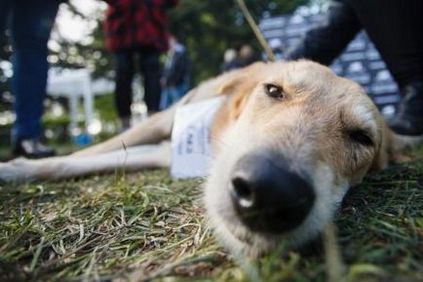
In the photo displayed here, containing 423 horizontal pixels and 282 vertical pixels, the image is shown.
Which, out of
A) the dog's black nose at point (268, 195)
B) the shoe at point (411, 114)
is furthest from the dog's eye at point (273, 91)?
the shoe at point (411, 114)

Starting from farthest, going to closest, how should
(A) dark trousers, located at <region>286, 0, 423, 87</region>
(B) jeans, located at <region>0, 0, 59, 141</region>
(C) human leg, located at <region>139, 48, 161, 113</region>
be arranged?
(C) human leg, located at <region>139, 48, 161, 113</region>
(B) jeans, located at <region>0, 0, 59, 141</region>
(A) dark trousers, located at <region>286, 0, 423, 87</region>

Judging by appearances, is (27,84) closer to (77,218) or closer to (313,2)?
(77,218)

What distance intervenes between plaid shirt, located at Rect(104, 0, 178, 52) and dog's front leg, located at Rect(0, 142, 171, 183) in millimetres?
2976

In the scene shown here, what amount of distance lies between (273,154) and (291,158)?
9 cm

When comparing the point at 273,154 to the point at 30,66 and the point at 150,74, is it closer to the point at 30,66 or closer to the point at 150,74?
the point at 30,66

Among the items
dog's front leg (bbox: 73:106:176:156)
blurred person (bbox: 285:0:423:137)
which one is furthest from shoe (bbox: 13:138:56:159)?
blurred person (bbox: 285:0:423:137)

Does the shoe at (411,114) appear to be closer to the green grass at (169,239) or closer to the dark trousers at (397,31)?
the dark trousers at (397,31)

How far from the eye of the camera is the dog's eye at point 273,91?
2426mm

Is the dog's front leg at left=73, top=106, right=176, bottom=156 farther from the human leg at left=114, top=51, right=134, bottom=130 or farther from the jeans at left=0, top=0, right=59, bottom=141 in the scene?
the human leg at left=114, top=51, right=134, bottom=130

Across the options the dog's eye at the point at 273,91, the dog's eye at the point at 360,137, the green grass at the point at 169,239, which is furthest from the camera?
the dog's eye at the point at 273,91

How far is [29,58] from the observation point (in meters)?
4.34

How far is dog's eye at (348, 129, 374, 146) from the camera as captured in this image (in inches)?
91.1

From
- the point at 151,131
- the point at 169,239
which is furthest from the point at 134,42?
the point at 169,239

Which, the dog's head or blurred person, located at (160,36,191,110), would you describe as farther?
blurred person, located at (160,36,191,110)
